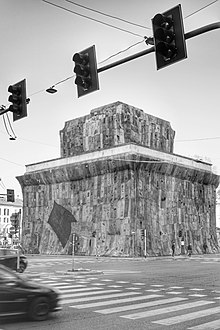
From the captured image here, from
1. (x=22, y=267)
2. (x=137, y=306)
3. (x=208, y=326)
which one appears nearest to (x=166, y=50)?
(x=208, y=326)

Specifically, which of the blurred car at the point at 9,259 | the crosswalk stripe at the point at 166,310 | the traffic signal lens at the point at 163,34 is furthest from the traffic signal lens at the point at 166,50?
the blurred car at the point at 9,259

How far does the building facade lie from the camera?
1843 inches

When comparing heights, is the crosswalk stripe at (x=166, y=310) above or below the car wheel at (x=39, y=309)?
below

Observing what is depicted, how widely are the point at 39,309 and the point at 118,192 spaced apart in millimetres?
38860

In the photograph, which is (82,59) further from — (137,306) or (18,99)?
(137,306)

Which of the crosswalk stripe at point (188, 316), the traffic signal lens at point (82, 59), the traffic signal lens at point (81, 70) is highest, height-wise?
the traffic signal lens at point (82, 59)

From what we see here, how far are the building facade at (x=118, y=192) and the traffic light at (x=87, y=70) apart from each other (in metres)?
35.2

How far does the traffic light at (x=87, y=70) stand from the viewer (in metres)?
11.0

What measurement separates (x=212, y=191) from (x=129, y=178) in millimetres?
17206

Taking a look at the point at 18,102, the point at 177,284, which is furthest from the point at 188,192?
the point at 18,102

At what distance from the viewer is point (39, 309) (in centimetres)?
891

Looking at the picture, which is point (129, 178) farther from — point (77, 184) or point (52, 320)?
point (52, 320)

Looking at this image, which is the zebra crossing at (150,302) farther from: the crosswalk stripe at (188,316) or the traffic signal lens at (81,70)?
the traffic signal lens at (81,70)

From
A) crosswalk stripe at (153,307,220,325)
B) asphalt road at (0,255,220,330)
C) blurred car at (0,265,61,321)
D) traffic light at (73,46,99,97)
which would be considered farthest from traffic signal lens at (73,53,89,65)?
crosswalk stripe at (153,307,220,325)
